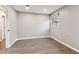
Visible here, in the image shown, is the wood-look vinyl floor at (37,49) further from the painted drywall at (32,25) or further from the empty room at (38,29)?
the painted drywall at (32,25)

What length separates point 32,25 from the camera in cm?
917

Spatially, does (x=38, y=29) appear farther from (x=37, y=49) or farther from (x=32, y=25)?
(x=37, y=49)

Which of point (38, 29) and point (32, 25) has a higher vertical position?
point (32, 25)

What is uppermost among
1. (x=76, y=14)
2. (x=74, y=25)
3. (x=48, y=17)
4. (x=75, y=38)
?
(x=48, y=17)

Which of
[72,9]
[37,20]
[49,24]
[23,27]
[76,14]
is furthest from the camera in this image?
[49,24]

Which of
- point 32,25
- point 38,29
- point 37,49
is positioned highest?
point 32,25

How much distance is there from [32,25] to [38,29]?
0.76m

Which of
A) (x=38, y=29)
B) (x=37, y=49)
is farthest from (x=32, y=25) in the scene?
(x=37, y=49)

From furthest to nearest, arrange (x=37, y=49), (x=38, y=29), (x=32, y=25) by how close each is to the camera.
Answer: (x=38, y=29) < (x=32, y=25) < (x=37, y=49)
